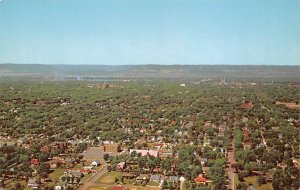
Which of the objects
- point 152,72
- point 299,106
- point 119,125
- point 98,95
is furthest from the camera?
point 152,72

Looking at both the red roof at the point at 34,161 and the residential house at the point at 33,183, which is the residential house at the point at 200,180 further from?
the red roof at the point at 34,161

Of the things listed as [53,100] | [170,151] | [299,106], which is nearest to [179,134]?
[170,151]

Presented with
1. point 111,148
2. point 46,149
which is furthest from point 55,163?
point 111,148

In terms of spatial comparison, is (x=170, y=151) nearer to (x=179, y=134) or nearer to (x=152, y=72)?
(x=179, y=134)

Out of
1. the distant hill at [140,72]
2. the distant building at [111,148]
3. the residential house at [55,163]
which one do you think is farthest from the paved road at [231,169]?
the distant hill at [140,72]

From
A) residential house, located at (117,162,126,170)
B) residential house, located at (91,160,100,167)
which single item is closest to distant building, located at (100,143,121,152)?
residential house, located at (91,160,100,167)

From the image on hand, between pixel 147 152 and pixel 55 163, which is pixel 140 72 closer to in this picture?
pixel 147 152
